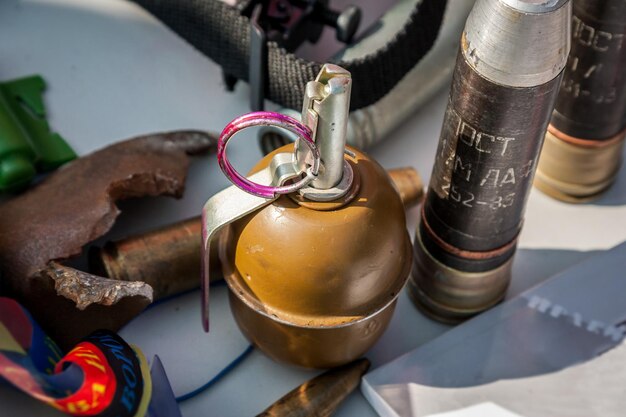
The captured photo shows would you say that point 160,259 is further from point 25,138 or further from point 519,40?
point 519,40

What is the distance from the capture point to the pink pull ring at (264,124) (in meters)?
0.61

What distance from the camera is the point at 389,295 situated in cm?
69

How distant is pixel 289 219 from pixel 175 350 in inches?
8.9

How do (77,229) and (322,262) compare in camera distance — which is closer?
(322,262)

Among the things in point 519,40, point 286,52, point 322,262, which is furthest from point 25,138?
point 519,40

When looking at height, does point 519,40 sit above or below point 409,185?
above

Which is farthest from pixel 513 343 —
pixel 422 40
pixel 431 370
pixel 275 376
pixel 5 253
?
pixel 5 253

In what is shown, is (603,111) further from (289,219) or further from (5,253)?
(5,253)

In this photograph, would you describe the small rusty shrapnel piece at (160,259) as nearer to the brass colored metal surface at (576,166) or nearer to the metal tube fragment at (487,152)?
the metal tube fragment at (487,152)

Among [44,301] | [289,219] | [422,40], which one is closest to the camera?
[289,219]

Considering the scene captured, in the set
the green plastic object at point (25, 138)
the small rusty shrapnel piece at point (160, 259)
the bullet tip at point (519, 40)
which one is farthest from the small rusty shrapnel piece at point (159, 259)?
the bullet tip at point (519, 40)

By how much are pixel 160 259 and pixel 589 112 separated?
1.43ft

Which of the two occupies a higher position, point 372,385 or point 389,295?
point 389,295

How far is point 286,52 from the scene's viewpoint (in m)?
0.88
